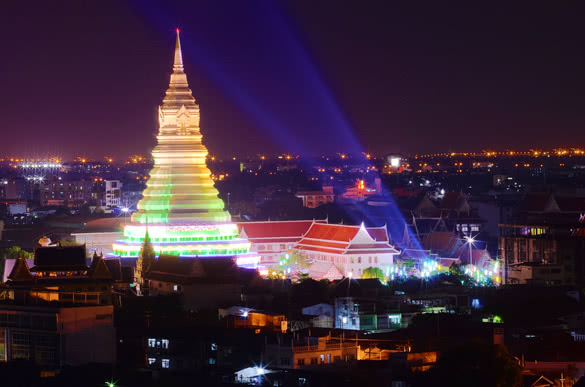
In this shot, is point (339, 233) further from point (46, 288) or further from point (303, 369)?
point (303, 369)

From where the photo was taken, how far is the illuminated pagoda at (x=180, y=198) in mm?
64625

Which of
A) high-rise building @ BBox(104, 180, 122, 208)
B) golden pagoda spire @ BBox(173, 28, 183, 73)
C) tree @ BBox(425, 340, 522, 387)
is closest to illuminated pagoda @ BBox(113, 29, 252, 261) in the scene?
golden pagoda spire @ BBox(173, 28, 183, 73)

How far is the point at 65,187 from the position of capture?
170 meters

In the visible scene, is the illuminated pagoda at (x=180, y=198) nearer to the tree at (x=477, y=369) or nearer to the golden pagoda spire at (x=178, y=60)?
the golden pagoda spire at (x=178, y=60)

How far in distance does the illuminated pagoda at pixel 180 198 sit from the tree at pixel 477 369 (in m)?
28.1

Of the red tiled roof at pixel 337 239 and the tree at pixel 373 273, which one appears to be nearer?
the tree at pixel 373 273

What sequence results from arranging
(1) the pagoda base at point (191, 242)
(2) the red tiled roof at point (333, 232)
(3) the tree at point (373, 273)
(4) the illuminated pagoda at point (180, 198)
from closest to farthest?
(1) the pagoda base at point (191, 242)
(3) the tree at point (373, 273)
(4) the illuminated pagoda at point (180, 198)
(2) the red tiled roof at point (333, 232)

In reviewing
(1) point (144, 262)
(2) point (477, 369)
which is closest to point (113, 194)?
(1) point (144, 262)

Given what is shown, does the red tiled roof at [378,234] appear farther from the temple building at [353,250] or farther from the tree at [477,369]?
the tree at [477,369]

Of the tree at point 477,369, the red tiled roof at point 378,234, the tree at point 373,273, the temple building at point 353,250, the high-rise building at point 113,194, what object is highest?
the high-rise building at point 113,194

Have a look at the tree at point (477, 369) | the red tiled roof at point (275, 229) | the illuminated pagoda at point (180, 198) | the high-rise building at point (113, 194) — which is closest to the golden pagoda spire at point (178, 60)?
the illuminated pagoda at point (180, 198)

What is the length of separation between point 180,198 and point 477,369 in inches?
1233

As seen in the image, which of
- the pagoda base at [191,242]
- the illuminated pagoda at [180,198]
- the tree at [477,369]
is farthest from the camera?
the illuminated pagoda at [180,198]

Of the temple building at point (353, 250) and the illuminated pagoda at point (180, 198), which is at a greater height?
the illuminated pagoda at point (180, 198)
